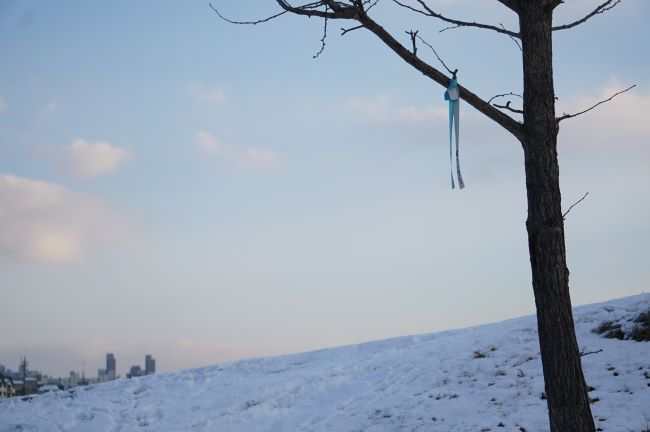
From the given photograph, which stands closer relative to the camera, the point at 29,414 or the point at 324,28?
the point at 324,28

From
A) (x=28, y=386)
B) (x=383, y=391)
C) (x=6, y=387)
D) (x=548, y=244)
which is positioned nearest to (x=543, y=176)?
(x=548, y=244)

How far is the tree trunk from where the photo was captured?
632 cm

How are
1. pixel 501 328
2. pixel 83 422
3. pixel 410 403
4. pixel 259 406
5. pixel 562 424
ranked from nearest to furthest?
pixel 562 424, pixel 410 403, pixel 259 406, pixel 83 422, pixel 501 328

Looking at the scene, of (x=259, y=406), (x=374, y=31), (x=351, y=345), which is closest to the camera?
(x=374, y=31)

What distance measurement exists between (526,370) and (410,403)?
7.29ft

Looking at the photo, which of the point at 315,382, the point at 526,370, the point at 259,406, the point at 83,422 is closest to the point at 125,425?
the point at 83,422

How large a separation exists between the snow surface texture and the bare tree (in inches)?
153

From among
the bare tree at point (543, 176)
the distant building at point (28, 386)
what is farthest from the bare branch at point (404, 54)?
the distant building at point (28, 386)

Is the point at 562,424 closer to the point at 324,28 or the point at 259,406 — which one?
the point at 324,28

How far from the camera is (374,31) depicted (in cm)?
685

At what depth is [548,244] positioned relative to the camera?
6398mm

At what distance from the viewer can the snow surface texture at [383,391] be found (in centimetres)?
1116

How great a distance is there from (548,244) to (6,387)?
106 m

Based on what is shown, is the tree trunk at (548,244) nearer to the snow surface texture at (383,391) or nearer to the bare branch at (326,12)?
the bare branch at (326,12)
